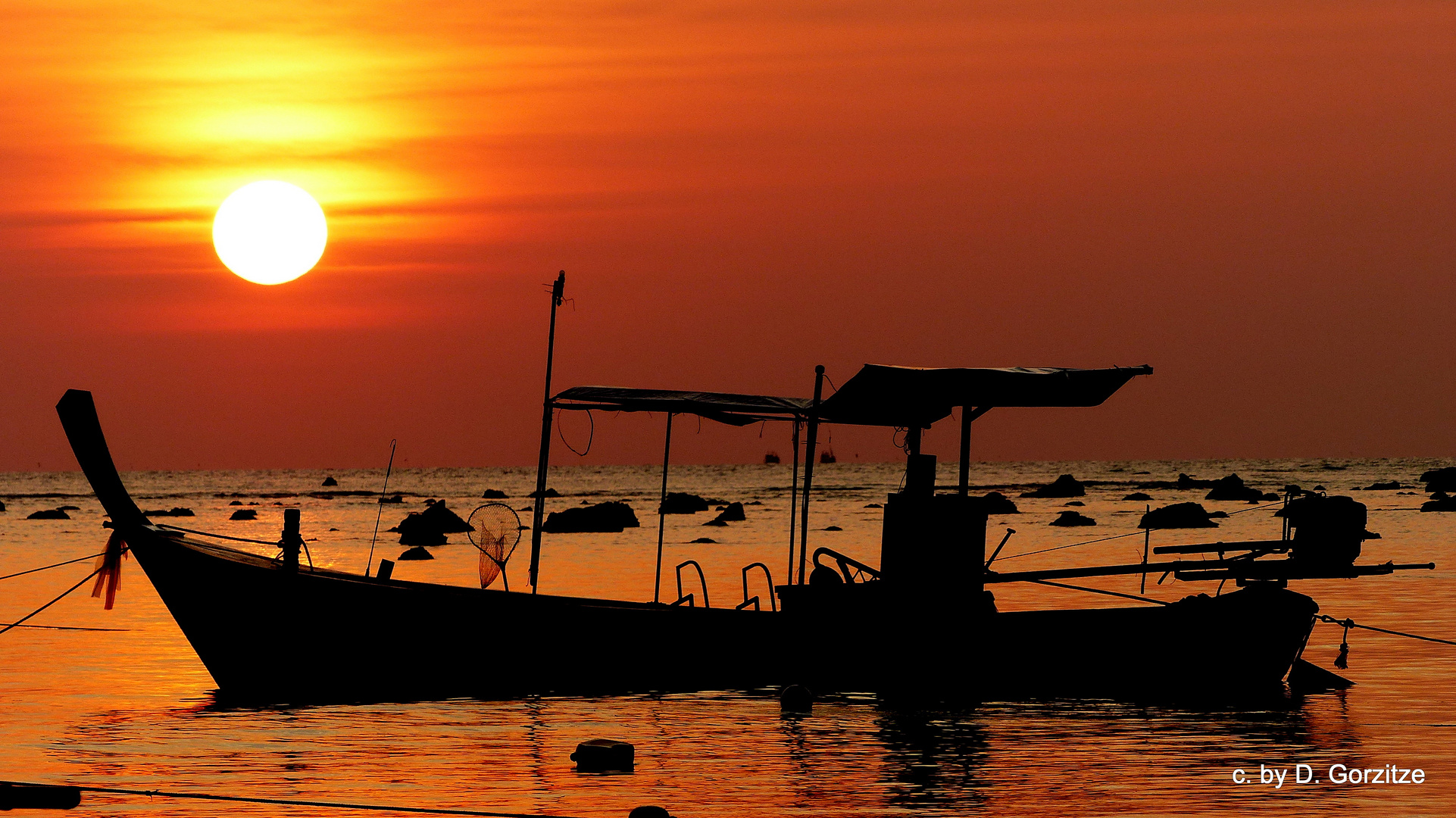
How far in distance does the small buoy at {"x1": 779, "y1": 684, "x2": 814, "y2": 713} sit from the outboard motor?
19.6ft

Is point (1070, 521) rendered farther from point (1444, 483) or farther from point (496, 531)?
point (496, 531)

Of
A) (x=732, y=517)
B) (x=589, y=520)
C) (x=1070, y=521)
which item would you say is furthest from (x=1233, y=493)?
(x=589, y=520)

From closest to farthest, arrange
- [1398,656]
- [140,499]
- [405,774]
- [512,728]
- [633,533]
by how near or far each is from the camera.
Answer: [405,774]
[512,728]
[1398,656]
[633,533]
[140,499]

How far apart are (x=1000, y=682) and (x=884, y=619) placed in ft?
5.29

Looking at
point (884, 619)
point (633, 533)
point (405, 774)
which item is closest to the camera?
point (405, 774)

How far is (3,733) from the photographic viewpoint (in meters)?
17.0

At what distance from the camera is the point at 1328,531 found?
59.6ft

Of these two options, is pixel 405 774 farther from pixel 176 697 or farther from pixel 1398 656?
pixel 1398 656

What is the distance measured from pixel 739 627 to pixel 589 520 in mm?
46967

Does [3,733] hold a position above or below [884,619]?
below

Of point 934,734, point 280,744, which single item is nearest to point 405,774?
point 280,744

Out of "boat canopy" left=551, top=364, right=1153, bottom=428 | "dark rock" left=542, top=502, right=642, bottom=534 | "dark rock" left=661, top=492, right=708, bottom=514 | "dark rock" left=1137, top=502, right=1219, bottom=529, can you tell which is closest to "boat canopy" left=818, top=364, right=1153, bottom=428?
"boat canopy" left=551, top=364, right=1153, bottom=428

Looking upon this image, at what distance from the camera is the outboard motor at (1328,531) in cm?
1812

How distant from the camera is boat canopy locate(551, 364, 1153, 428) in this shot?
18.1m
